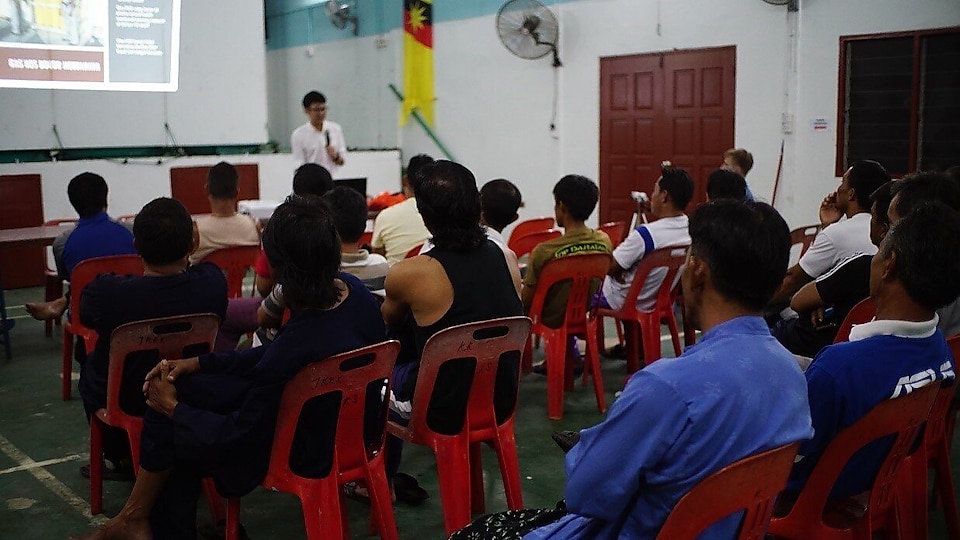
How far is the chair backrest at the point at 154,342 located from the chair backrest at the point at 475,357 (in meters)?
0.69

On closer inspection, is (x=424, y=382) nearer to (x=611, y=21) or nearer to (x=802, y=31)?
(x=802, y=31)

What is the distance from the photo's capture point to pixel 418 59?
34.2 ft

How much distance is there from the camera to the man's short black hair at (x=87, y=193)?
13.5 ft

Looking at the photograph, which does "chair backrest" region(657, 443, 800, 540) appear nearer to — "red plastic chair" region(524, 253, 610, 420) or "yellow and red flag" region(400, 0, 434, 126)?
"red plastic chair" region(524, 253, 610, 420)

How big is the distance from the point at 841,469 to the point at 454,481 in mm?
1125

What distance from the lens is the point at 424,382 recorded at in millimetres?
2615

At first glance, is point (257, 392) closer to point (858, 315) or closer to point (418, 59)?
point (858, 315)

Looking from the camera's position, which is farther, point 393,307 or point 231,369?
point 393,307

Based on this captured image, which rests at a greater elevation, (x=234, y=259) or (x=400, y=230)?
(x=400, y=230)

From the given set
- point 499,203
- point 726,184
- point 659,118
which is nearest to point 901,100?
point 659,118

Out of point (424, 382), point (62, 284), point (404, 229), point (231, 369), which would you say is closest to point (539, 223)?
point (404, 229)

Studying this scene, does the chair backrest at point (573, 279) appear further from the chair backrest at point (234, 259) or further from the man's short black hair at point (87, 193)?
the man's short black hair at point (87, 193)

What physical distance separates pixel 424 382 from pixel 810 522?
1122 millimetres

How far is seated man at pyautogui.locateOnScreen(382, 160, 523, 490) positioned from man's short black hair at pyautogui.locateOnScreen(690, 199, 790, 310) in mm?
1252
